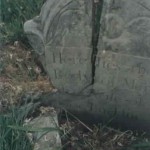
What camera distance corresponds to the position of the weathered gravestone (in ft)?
11.2

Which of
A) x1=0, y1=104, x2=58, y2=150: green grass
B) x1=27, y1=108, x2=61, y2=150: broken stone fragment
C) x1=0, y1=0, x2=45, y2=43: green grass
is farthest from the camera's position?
x1=0, y1=0, x2=45, y2=43: green grass

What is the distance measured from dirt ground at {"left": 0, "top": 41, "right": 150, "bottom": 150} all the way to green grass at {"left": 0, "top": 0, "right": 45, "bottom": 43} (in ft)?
0.26

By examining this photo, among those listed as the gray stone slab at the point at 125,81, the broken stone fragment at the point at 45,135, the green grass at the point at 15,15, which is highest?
the green grass at the point at 15,15

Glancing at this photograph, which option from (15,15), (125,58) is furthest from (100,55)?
(15,15)

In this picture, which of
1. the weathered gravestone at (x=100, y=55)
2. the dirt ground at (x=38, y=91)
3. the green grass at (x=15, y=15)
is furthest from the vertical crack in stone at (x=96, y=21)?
the green grass at (x=15, y=15)

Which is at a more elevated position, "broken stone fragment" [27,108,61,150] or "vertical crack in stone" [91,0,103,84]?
"vertical crack in stone" [91,0,103,84]

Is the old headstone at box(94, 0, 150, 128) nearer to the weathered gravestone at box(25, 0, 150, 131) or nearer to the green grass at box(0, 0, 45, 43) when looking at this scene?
the weathered gravestone at box(25, 0, 150, 131)

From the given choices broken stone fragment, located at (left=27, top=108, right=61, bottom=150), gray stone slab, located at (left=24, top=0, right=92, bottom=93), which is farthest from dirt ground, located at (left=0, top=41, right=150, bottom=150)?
gray stone slab, located at (left=24, top=0, right=92, bottom=93)

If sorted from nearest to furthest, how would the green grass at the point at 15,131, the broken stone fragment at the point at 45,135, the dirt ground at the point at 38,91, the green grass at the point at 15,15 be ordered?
the green grass at the point at 15,131 → the broken stone fragment at the point at 45,135 → the dirt ground at the point at 38,91 → the green grass at the point at 15,15

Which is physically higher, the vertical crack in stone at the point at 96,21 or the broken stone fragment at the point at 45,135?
the vertical crack in stone at the point at 96,21

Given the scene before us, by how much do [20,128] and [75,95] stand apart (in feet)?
2.00

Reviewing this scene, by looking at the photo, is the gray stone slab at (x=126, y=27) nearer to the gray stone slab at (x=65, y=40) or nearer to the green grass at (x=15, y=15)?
the gray stone slab at (x=65, y=40)

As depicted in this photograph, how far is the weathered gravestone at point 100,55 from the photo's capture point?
341cm

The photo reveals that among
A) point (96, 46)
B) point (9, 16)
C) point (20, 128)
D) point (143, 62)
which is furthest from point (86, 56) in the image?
point (9, 16)
